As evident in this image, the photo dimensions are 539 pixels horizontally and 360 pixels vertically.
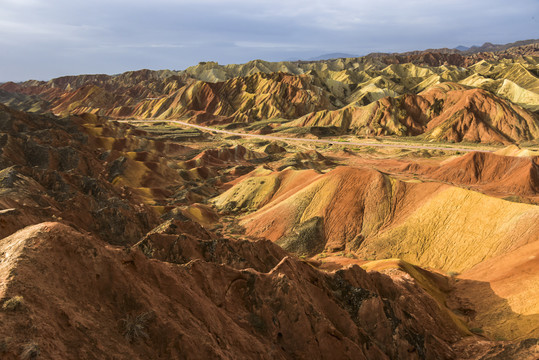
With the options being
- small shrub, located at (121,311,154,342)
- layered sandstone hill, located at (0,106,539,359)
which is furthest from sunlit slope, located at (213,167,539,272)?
small shrub, located at (121,311,154,342)

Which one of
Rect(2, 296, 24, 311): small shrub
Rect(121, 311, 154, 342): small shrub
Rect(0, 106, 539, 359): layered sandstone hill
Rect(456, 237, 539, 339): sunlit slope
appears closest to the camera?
Rect(2, 296, 24, 311): small shrub

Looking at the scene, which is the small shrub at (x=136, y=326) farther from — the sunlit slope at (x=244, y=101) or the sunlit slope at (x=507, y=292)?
the sunlit slope at (x=244, y=101)

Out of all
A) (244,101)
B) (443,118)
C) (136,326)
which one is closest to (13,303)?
(136,326)

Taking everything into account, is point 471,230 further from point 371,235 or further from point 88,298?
point 88,298

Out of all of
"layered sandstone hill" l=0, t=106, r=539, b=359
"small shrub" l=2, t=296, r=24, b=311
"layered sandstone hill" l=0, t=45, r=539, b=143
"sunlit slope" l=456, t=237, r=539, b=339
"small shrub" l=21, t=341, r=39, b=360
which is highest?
"layered sandstone hill" l=0, t=45, r=539, b=143

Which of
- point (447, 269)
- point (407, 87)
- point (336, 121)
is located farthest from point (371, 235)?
point (407, 87)

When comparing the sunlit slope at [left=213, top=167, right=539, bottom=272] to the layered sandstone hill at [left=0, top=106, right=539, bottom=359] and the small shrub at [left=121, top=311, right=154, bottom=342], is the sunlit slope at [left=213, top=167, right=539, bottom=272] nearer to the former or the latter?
the layered sandstone hill at [left=0, top=106, right=539, bottom=359]
